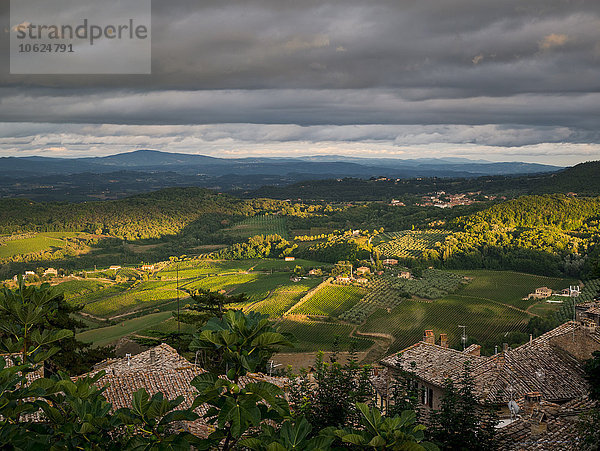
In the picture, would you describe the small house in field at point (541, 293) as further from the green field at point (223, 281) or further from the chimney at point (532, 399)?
the chimney at point (532, 399)

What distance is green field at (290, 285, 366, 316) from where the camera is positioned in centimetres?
5553

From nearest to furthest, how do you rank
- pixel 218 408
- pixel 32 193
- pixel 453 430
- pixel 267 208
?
1. pixel 218 408
2. pixel 453 430
3. pixel 267 208
4. pixel 32 193

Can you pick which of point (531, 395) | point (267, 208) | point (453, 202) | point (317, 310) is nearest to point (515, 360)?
point (531, 395)

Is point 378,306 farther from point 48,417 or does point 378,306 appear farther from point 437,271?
point 48,417

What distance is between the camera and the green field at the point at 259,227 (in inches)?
4695

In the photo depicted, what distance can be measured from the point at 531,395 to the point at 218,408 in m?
11.2

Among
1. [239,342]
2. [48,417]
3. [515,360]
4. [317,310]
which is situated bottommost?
[317,310]

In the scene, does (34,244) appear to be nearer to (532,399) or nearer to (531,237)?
(531,237)

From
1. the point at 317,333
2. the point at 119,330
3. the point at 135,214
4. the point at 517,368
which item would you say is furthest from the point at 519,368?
the point at 135,214

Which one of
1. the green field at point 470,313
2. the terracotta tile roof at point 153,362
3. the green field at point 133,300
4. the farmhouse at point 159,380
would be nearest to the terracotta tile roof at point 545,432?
the farmhouse at point 159,380

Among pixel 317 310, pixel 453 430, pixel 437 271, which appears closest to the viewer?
pixel 453 430

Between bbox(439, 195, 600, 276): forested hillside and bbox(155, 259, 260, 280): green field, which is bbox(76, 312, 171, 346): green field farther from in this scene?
bbox(439, 195, 600, 276): forested hillside

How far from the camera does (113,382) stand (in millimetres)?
14625

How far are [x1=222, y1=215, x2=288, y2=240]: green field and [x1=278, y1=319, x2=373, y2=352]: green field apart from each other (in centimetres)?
6467
